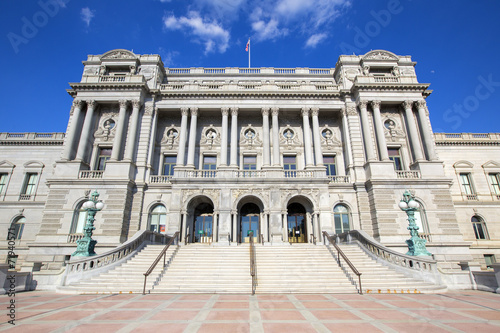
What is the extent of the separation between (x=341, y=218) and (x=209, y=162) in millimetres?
13970

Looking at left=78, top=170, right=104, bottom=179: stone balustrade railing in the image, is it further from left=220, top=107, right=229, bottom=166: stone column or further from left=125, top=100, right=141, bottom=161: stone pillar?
left=220, top=107, right=229, bottom=166: stone column

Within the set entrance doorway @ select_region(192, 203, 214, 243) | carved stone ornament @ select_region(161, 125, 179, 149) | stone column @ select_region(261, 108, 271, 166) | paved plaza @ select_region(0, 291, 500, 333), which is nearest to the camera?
paved plaza @ select_region(0, 291, 500, 333)

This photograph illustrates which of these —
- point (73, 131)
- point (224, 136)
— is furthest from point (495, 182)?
point (73, 131)

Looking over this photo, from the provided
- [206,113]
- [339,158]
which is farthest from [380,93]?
[206,113]

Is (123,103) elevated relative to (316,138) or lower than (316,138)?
elevated

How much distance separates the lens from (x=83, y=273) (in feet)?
41.8

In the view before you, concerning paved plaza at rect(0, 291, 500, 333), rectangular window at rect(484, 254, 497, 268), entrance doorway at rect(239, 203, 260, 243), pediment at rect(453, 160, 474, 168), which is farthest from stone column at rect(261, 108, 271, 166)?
rectangular window at rect(484, 254, 497, 268)

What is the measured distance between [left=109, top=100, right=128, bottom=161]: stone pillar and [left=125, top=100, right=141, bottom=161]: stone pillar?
0.74 m

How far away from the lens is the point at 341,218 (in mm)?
23109

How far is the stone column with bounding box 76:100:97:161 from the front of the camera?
23.3 meters

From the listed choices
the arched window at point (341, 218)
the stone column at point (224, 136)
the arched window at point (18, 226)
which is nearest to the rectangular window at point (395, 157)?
the arched window at point (341, 218)

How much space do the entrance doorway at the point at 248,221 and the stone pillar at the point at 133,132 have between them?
1142 cm

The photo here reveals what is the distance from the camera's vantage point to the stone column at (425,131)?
2357cm

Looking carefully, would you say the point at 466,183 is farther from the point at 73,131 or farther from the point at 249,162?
the point at 73,131
